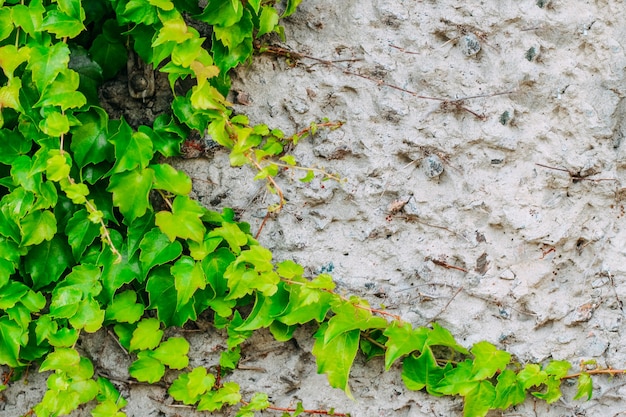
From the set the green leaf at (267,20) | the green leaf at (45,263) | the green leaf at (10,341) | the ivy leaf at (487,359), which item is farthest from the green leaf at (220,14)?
the ivy leaf at (487,359)

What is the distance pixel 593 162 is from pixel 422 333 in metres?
0.68

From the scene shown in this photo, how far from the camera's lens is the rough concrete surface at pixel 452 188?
1.74 meters

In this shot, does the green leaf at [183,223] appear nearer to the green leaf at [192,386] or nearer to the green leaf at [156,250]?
the green leaf at [156,250]

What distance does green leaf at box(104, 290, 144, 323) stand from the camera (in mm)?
1689

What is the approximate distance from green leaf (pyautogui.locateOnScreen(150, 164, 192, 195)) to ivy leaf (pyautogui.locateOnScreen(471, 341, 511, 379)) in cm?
88

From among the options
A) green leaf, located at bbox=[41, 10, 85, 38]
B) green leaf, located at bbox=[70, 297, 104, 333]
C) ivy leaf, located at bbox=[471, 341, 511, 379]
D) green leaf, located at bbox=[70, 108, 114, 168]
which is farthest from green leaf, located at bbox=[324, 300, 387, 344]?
green leaf, located at bbox=[41, 10, 85, 38]

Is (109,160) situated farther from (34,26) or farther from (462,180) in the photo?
(462,180)

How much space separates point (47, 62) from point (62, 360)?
758mm

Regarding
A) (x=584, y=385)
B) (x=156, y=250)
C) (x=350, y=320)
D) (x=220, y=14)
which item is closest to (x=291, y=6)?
(x=220, y=14)

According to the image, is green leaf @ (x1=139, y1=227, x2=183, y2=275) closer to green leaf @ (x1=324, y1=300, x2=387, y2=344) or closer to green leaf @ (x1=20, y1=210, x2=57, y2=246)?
green leaf @ (x1=20, y1=210, x2=57, y2=246)

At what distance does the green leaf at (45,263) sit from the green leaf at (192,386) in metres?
0.43

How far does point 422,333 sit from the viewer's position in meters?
1.68

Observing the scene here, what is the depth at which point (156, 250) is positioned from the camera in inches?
65.4

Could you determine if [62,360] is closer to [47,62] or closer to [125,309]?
[125,309]
